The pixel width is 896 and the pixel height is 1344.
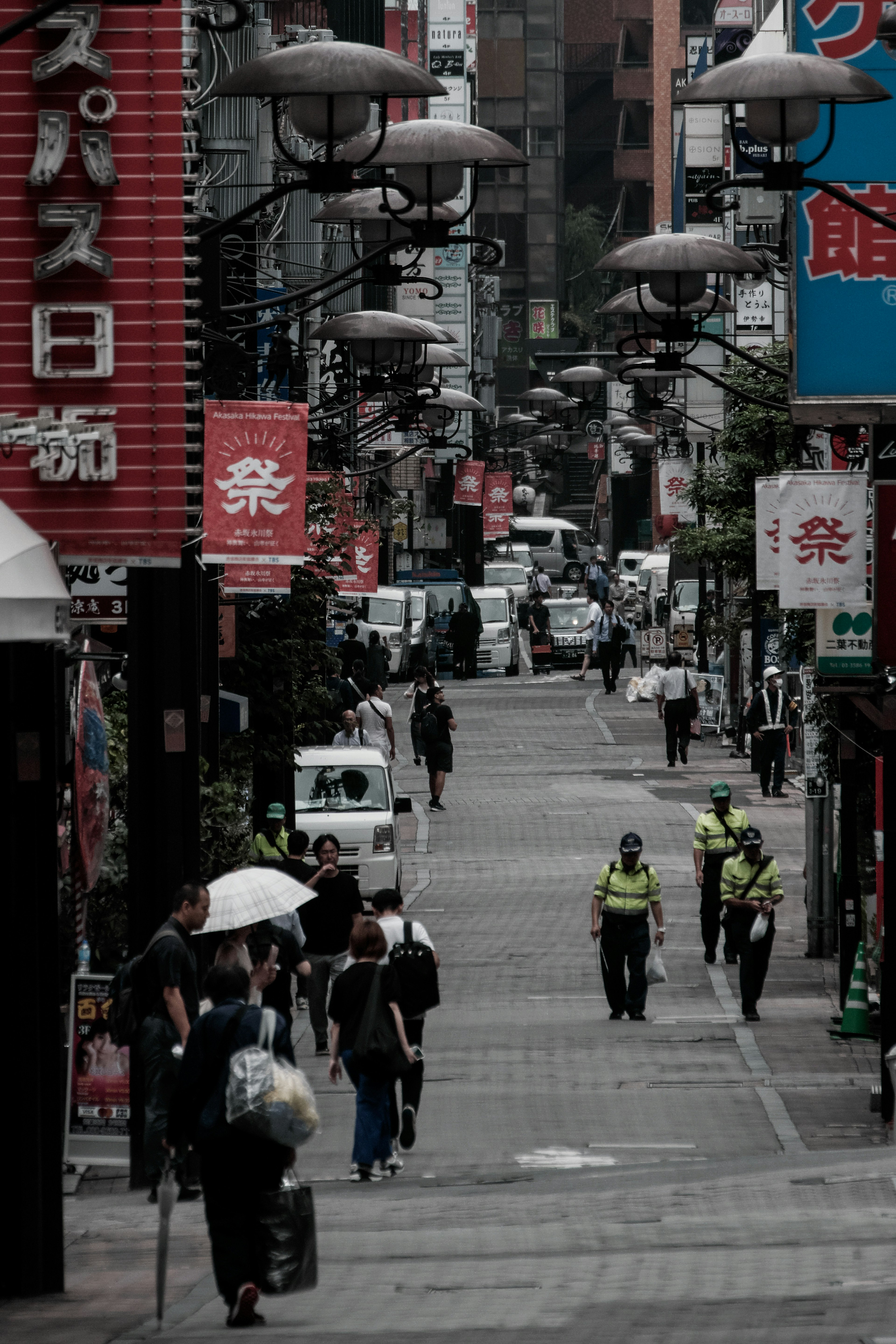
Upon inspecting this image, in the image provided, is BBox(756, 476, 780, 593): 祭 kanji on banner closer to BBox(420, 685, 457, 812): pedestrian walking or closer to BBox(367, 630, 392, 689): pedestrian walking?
BBox(420, 685, 457, 812): pedestrian walking

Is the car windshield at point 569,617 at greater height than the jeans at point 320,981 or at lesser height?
greater

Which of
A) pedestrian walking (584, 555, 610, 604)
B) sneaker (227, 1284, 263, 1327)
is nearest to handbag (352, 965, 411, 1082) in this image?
sneaker (227, 1284, 263, 1327)

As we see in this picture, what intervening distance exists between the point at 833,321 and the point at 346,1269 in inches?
330

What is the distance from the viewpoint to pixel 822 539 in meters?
17.4

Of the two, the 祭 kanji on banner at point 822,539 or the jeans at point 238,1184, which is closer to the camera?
the jeans at point 238,1184

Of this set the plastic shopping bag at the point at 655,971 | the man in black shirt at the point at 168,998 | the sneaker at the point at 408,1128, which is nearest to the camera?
the man in black shirt at the point at 168,998

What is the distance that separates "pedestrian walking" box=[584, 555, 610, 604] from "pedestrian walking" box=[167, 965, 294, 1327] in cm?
4679

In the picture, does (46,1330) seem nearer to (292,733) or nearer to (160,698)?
(160,698)

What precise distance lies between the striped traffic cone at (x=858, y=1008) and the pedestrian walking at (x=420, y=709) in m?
15.7

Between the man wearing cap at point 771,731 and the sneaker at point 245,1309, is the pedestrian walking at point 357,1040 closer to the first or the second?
the sneaker at point 245,1309

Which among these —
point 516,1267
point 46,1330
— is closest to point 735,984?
point 516,1267

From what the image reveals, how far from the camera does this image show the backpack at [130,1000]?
11.5 metres

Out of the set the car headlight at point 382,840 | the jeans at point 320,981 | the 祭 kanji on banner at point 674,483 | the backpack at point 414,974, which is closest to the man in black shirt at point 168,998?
the backpack at point 414,974

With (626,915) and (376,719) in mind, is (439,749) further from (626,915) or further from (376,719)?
(626,915)
